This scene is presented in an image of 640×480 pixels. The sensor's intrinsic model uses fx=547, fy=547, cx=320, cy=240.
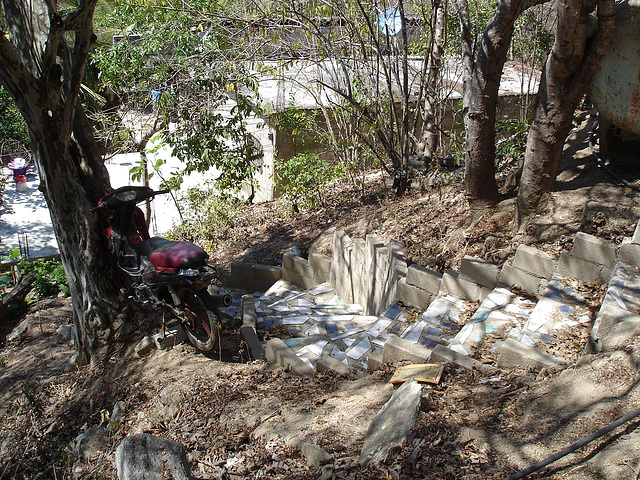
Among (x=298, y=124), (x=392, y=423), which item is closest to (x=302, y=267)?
(x=298, y=124)

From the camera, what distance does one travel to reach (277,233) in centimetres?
940

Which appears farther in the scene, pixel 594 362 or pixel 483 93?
pixel 483 93

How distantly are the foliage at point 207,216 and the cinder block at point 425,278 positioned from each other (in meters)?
4.99

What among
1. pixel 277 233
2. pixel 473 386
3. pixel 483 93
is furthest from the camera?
pixel 277 233

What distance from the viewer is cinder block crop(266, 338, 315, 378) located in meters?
4.45

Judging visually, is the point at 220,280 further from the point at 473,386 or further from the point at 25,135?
the point at 25,135

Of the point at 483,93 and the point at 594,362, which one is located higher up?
the point at 483,93

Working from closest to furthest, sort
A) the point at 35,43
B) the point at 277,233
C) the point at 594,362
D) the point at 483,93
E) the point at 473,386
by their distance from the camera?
the point at 594,362 → the point at 473,386 → the point at 35,43 → the point at 483,93 → the point at 277,233

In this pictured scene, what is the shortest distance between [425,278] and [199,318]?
7.56ft

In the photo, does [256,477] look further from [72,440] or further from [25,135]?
[25,135]

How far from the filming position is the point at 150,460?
2902mm

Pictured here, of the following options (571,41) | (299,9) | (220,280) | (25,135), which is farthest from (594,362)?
(25,135)

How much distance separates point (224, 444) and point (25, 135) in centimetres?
2033

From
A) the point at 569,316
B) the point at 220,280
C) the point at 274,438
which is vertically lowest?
the point at 220,280
